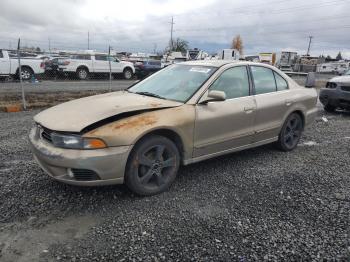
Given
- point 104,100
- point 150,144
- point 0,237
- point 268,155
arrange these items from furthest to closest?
point 268,155
point 104,100
point 150,144
point 0,237

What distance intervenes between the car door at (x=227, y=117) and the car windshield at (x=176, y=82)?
0.21 m

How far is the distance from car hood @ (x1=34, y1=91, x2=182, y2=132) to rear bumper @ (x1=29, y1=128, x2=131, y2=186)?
0.24m

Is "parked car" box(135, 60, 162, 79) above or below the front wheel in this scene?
above

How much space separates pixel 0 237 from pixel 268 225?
245cm

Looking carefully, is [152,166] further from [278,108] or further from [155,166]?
[278,108]

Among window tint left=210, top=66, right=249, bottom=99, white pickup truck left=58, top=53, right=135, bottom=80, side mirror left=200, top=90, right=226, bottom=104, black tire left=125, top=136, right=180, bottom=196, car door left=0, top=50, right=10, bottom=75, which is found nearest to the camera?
black tire left=125, top=136, right=180, bottom=196

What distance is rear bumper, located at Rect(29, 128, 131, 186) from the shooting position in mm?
3215

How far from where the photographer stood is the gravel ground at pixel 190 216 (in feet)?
9.10

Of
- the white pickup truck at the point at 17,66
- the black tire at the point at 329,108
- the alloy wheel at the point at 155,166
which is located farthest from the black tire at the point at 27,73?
the alloy wheel at the point at 155,166

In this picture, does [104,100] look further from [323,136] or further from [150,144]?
[323,136]

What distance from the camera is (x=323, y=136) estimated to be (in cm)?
693

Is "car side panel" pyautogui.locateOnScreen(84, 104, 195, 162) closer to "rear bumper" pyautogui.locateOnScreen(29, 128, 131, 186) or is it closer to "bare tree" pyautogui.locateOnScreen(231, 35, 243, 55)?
"rear bumper" pyautogui.locateOnScreen(29, 128, 131, 186)

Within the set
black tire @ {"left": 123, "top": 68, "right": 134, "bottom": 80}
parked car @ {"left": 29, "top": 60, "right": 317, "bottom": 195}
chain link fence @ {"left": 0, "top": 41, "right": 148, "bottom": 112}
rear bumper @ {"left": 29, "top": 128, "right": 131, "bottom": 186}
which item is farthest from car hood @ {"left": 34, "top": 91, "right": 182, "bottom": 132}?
black tire @ {"left": 123, "top": 68, "right": 134, "bottom": 80}

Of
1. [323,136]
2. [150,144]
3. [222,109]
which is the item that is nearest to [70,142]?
[150,144]
